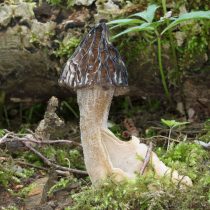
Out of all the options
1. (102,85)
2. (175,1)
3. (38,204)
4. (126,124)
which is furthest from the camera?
(126,124)

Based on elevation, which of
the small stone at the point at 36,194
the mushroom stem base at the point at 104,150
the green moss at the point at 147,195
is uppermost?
the mushroom stem base at the point at 104,150

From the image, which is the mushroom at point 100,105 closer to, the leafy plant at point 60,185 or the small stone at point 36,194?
the leafy plant at point 60,185

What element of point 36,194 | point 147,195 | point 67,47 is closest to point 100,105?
point 147,195

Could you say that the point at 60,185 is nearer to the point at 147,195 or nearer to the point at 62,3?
the point at 147,195

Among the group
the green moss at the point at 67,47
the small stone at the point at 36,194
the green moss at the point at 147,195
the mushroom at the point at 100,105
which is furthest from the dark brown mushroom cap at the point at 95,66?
the green moss at the point at 67,47

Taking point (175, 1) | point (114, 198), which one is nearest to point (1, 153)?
point (114, 198)

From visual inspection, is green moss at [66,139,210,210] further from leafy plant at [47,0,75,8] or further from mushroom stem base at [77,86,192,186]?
leafy plant at [47,0,75,8]

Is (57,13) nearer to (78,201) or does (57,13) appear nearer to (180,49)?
(180,49)

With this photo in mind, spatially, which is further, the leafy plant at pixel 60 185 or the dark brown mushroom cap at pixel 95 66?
the leafy plant at pixel 60 185
